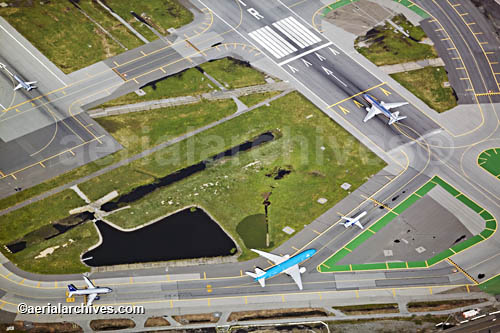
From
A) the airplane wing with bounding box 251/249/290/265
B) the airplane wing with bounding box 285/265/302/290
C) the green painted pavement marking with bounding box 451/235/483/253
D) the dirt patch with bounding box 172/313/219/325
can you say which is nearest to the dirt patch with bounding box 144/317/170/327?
the dirt patch with bounding box 172/313/219/325

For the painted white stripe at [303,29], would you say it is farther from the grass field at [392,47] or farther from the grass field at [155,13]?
the grass field at [155,13]

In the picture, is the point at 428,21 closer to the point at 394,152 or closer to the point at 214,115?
the point at 394,152

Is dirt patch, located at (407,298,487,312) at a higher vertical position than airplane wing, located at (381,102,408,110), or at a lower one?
lower

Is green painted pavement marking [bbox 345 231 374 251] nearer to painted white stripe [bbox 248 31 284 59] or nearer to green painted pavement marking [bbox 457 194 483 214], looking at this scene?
green painted pavement marking [bbox 457 194 483 214]

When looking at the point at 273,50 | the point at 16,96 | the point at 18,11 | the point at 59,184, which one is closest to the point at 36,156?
the point at 59,184

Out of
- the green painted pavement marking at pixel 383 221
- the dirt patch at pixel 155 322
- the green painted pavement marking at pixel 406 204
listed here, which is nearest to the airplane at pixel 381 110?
the green painted pavement marking at pixel 406 204

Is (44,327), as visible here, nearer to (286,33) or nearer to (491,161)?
(286,33)

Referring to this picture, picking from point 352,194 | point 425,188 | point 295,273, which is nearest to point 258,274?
point 295,273
